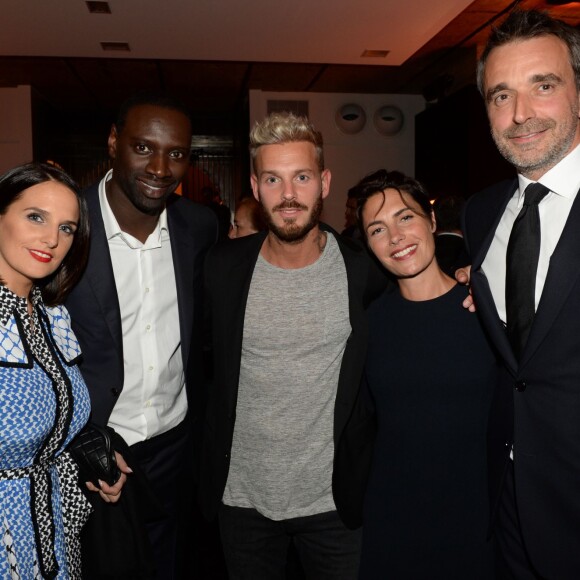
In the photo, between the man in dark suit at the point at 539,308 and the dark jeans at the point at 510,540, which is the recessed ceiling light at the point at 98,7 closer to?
the man in dark suit at the point at 539,308

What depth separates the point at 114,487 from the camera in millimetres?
1931

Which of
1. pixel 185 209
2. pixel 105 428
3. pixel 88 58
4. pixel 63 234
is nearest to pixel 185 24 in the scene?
pixel 88 58

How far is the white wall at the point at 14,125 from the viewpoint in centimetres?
839

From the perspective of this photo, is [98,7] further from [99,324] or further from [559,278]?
[559,278]

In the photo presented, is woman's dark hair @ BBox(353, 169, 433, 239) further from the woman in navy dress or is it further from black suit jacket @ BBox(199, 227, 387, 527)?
black suit jacket @ BBox(199, 227, 387, 527)

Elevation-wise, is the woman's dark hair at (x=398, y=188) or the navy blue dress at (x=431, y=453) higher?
the woman's dark hair at (x=398, y=188)

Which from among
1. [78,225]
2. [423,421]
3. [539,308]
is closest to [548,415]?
[539,308]

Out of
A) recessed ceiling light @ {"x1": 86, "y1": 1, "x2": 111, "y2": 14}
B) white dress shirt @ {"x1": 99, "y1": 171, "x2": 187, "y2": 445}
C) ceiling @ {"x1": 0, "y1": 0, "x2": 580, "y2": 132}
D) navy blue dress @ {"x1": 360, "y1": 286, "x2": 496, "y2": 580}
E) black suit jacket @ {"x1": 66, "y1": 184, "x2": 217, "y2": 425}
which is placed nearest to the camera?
navy blue dress @ {"x1": 360, "y1": 286, "x2": 496, "y2": 580}

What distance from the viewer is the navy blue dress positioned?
1.93 meters

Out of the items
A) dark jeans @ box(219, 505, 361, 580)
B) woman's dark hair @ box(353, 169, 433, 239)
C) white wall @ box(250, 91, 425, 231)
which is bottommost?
dark jeans @ box(219, 505, 361, 580)

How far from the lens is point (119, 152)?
233 cm

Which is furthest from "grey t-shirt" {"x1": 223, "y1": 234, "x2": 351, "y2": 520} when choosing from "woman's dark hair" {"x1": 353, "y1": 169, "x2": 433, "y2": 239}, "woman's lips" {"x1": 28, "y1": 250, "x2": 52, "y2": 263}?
"woman's lips" {"x1": 28, "y1": 250, "x2": 52, "y2": 263}

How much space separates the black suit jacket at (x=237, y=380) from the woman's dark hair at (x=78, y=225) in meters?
0.54

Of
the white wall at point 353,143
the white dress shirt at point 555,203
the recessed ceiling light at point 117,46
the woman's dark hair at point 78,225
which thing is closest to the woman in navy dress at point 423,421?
the white dress shirt at point 555,203
